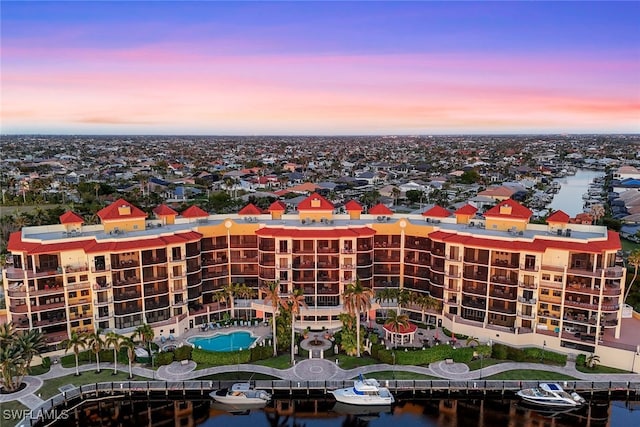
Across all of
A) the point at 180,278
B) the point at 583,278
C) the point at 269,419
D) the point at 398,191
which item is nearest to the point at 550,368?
the point at 583,278

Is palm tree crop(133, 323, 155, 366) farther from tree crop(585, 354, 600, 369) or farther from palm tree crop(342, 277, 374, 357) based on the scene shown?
tree crop(585, 354, 600, 369)

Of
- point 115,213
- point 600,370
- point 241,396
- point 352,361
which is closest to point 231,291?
point 241,396

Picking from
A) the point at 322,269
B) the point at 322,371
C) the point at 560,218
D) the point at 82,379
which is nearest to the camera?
the point at 82,379

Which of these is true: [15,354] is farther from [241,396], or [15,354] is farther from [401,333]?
[401,333]

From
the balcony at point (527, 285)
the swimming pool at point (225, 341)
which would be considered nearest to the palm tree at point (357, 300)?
the swimming pool at point (225, 341)

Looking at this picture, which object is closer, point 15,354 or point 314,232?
point 15,354

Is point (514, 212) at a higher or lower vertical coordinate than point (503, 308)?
higher

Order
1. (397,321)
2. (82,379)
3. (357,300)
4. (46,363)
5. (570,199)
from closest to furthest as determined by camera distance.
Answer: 1. (82,379)
2. (46,363)
3. (357,300)
4. (397,321)
5. (570,199)

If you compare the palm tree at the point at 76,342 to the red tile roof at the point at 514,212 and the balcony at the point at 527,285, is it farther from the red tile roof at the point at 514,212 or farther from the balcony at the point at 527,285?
the red tile roof at the point at 514,212
